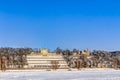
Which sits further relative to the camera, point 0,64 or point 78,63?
point 78,63

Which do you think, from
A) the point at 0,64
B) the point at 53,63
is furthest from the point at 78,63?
the point at 0,64

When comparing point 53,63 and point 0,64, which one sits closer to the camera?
point 0,64

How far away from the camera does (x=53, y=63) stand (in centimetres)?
19988

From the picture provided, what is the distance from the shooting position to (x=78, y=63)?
199 metres

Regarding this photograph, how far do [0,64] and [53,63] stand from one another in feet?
108

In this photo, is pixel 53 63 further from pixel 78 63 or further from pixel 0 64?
pixel 0 64

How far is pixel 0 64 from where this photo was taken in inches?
6914

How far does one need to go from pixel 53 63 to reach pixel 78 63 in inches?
475

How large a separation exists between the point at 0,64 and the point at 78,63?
41.5 metres
